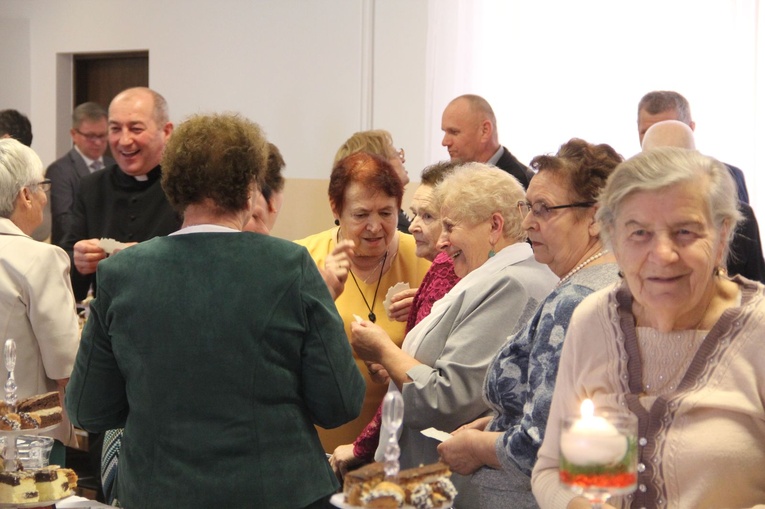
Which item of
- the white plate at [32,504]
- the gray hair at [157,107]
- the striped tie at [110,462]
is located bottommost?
the striped tie at [110,462]

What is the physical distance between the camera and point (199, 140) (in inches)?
86.2

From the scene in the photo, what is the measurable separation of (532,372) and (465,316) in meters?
0.47

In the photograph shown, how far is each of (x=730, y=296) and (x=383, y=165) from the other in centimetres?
165

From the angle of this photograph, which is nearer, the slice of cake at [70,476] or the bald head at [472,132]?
the slice of cake at [70,476]

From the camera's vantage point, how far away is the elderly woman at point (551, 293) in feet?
7.34

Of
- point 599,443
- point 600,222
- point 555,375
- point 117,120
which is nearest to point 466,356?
point 555,375

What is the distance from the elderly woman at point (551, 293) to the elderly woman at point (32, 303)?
1255 millimetres

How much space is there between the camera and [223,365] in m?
2.08

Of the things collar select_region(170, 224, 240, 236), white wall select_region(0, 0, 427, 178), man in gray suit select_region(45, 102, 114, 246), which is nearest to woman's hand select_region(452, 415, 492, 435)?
collar select_region(170, 224, 240, 236)

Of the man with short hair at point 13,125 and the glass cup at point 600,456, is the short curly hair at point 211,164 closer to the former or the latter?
the glass cup at point 600,456

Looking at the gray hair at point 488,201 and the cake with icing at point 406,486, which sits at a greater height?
the gray hair at point 488,201

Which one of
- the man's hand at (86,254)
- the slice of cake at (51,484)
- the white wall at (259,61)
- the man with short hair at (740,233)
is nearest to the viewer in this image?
the slice of cake at (51,484)

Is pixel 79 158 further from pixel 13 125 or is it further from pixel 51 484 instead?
pixel 51 484

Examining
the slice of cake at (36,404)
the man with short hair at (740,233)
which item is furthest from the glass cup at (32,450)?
the man with short hair at (740,233)
